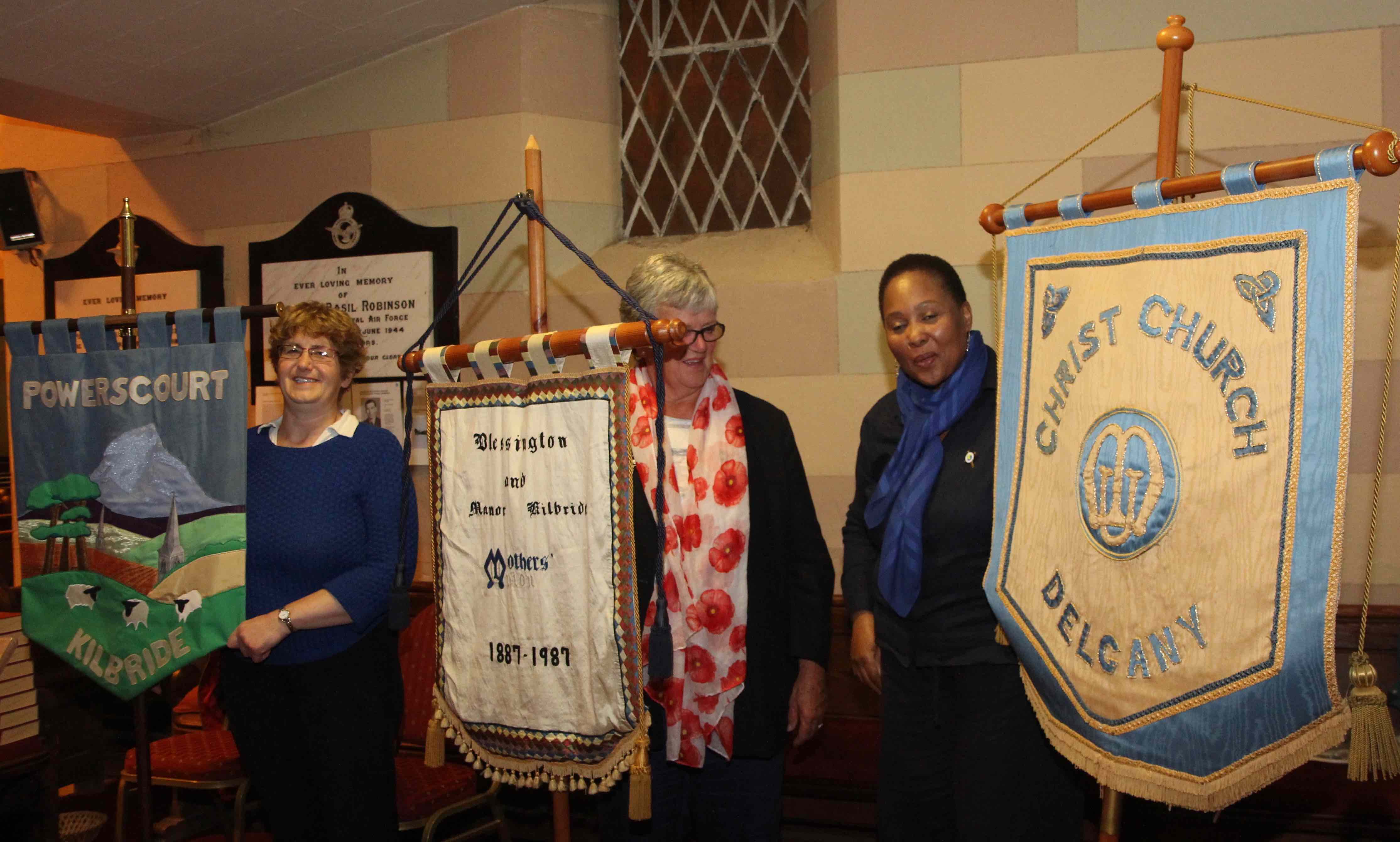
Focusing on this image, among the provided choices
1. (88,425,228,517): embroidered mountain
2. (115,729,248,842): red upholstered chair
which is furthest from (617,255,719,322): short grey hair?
(115,729,248,842): red upholstered chair

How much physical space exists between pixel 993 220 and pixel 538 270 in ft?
2.94

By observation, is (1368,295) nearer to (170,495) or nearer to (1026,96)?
(1026,96)

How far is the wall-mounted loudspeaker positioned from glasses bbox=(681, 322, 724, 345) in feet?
9.92

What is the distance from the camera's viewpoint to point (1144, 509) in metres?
1.44

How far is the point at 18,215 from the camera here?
3582 millimetres

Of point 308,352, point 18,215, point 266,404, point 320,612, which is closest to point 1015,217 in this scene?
point 308,352

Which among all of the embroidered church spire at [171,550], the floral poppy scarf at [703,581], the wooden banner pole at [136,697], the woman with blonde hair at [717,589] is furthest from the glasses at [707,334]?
the wooden banner pole at [136,697]

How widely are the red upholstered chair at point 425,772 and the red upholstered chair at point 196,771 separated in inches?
15.5

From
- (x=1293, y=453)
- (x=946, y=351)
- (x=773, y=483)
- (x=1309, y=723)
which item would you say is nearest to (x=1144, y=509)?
(x=1293, y=453)

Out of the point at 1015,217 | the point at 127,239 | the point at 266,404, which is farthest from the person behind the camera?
the point at 266,404

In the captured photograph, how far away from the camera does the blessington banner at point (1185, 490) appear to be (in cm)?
128

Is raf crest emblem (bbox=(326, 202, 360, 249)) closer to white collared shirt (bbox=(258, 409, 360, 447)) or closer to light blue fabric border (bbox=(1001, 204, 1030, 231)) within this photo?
white collared shirt (bbox=(258, 409, 360, 447))

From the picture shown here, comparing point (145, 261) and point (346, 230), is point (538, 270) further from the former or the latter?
point (145, 261)

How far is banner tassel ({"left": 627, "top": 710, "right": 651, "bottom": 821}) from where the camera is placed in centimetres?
166
